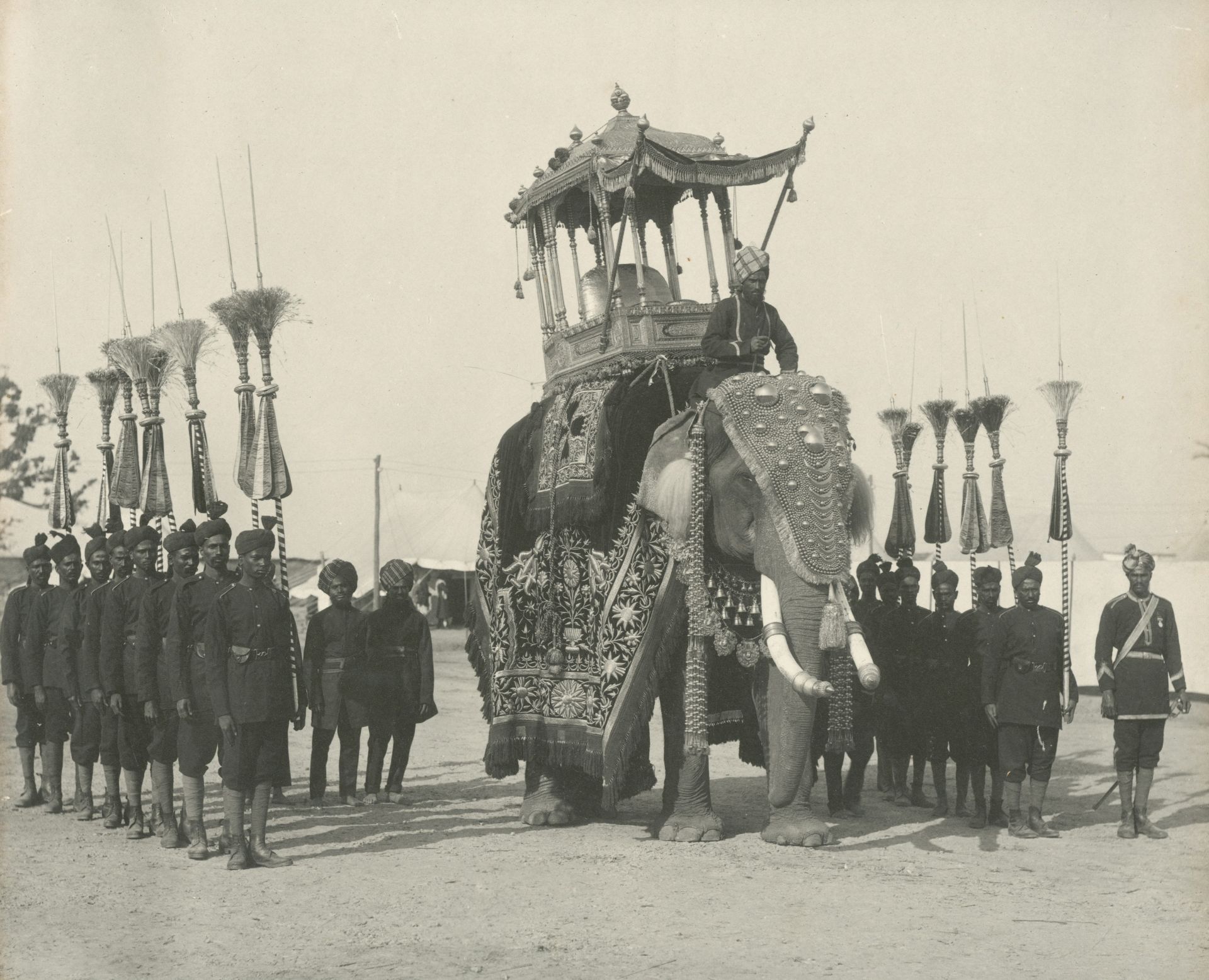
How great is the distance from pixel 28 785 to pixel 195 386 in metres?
3.18

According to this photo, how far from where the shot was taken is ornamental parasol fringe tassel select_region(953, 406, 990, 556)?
12.0m

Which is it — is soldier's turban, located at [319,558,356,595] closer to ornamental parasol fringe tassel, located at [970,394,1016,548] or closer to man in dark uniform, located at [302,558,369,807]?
man in dark uniform, located at [302,558,369,807]

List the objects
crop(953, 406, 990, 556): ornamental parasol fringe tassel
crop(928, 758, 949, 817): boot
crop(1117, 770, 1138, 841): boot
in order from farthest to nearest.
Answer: crop(953, 406, 990, 556): ornamental parasol fringe tassel, crop(928, 758, 949, 817): boot, crop(1117, 770, 1138, 841): boot

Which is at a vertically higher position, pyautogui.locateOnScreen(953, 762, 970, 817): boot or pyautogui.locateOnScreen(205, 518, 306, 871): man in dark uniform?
pyautogui.locateOnScreen(205, 518, 306, 871): man in dark uniform

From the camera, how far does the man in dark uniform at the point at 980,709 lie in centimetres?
988

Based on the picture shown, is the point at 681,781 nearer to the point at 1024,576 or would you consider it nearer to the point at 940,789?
the point at 940,789

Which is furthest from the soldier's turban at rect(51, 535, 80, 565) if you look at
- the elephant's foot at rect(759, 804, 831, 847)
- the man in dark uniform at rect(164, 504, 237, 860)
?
the elephant's foot at rect(759, 804, 831, 847)

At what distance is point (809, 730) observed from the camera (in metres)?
8.28

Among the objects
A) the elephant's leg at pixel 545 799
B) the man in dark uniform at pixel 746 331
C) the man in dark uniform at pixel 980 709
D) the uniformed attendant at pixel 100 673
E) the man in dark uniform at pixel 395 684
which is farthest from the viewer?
the man in dark uniform at pixel 395 684

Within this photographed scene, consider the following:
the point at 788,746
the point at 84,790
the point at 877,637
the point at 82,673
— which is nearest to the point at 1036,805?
the point at 877,637

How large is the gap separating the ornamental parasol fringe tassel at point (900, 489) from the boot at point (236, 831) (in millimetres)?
5916

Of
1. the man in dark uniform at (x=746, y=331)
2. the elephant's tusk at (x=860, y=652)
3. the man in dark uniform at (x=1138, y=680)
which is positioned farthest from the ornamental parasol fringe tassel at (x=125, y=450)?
the man in dark uniform at (x=1138, y=680)

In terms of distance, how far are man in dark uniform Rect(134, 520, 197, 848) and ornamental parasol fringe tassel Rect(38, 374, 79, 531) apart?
3718mm

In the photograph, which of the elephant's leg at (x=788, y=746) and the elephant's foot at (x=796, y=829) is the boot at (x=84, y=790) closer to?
the elephant's foot at (x=796, y=829)
